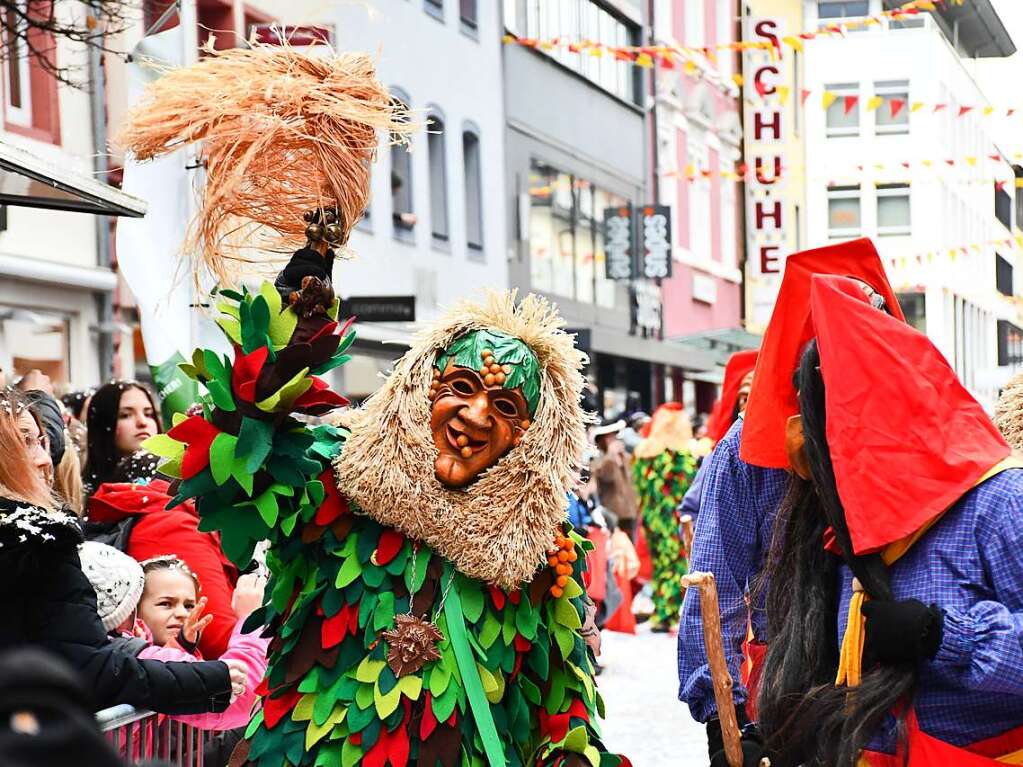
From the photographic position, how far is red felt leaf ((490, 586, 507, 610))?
155 inches

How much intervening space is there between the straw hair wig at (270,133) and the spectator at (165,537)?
128 cm

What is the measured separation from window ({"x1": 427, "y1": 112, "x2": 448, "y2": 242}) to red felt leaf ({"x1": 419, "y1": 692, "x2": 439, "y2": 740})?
62.5ft

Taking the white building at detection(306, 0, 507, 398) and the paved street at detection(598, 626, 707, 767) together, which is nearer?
the paved street at detection(598, 626, 707, 767)

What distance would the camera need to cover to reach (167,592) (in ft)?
16.6

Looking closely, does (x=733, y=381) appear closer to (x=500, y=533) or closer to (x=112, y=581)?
(x=112, y=581)

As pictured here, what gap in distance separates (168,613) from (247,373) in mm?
1471

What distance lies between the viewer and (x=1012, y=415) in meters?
5.31

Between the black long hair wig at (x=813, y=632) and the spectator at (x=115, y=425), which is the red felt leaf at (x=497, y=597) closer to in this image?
the black long hair wig at (x=813, y=632)

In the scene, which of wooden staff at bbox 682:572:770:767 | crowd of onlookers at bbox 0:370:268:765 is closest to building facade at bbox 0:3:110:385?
crowd of onlookers at bbox 0:370:268:765


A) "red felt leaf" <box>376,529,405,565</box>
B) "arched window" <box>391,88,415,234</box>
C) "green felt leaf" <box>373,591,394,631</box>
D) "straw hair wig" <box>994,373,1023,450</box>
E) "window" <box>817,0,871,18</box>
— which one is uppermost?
"window" <box>817,0,871,18</box>

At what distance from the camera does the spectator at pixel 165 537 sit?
207 inches

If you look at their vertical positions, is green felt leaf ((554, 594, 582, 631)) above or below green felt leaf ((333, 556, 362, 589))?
below

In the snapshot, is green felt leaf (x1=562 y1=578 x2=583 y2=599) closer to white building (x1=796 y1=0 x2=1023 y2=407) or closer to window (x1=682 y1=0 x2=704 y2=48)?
window (x1=682 y1=0 x2=704 y2=48)

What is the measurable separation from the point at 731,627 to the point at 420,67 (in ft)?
60.6
